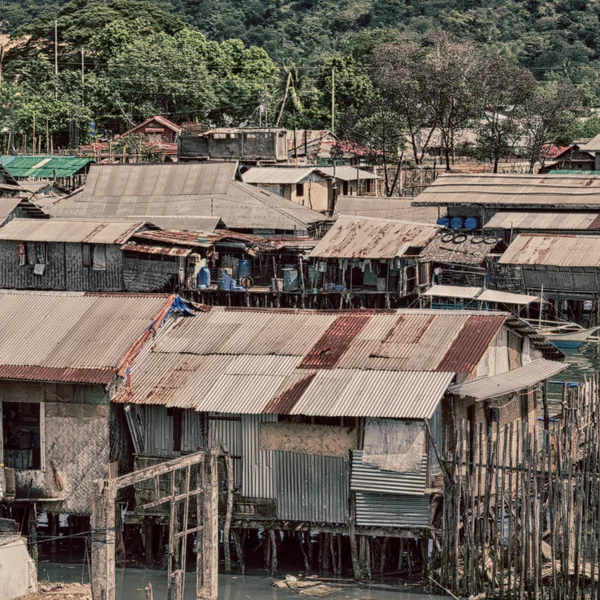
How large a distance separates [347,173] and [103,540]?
45182 millimetres

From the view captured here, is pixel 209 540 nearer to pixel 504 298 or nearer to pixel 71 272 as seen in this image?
pixel 71 272

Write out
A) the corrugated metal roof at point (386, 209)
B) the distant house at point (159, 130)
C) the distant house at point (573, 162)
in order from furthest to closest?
the distant house at point (159, 130) → the distant house at point (573, 162) → the corrugated metal roof at point (386, 209)

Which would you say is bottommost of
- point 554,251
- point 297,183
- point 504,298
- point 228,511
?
point 228,511

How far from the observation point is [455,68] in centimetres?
6303

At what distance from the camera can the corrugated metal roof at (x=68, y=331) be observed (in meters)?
21.0

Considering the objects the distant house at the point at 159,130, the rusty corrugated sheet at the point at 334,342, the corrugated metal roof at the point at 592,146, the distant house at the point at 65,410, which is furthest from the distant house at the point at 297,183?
the distant house at the point at 65,410

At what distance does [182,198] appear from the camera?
1928 inches

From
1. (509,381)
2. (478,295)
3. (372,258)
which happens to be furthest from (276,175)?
(509,381)

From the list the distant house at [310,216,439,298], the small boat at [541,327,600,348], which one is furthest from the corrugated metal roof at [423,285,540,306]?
the small boat at [541,327,600,348]

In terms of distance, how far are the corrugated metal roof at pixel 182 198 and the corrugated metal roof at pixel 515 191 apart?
490cm

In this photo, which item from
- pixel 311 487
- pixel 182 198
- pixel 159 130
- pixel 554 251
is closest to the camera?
pixel 311 487

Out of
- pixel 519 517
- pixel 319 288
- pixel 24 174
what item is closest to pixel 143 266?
pixel 319 288

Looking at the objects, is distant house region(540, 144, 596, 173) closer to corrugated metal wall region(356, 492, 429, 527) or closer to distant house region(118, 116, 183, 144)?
distant house region(118, 116, 183, 144)

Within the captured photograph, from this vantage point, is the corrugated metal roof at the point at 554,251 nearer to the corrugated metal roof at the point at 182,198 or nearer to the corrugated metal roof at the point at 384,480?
the corrugated metal roof at the point at 182,198
